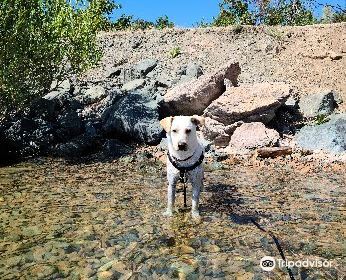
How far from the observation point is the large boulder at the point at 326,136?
14898mm

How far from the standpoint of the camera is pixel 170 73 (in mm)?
24016

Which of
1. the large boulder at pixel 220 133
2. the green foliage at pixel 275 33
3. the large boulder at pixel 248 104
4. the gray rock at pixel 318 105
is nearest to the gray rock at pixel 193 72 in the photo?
the large boulder at pixel 248 104

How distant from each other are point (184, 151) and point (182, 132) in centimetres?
36

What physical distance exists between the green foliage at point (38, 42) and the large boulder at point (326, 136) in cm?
845

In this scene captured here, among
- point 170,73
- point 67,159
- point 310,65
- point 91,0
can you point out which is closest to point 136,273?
point 67,159

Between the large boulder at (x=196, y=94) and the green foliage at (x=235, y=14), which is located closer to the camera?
the large boulder at (x=196, y=94)

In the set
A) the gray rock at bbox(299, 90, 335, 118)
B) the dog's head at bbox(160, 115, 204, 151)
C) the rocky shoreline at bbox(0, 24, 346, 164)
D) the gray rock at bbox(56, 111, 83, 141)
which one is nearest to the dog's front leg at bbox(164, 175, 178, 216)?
the dog's head at bbox(160, 115, 204, 151)

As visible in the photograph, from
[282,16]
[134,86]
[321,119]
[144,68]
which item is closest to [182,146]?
[321,119]

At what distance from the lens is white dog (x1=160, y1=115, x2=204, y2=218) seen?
758cm

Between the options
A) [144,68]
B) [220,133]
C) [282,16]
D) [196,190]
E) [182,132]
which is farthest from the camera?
[282,16]

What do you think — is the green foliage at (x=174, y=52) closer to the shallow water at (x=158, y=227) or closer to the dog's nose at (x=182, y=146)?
the shallow water at (x=158, y=227)

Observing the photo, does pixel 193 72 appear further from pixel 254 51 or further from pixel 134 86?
pixel 254 51

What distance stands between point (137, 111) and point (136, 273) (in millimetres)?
11905

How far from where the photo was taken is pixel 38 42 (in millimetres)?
15008
